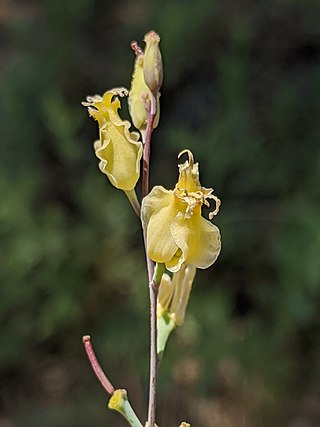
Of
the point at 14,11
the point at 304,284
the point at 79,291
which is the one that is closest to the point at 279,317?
the point at 304,284

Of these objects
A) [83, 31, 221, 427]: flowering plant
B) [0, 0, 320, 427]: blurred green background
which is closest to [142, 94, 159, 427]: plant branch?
[83, 31, 221, 427]: flowering plant

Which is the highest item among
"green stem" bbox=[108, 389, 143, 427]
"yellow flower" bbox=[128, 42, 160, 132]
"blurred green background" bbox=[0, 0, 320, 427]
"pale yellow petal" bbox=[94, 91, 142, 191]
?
"blurred green background" bbox=[0, 0, 320, 427]

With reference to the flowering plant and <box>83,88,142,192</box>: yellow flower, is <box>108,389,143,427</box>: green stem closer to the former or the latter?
the flowering plant

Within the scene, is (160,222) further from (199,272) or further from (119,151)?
(199,272)

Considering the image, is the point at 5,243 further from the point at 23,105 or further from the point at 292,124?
the point at 292,124

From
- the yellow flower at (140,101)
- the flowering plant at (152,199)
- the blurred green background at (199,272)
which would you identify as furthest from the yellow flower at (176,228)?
the blurred green background at (199,272)

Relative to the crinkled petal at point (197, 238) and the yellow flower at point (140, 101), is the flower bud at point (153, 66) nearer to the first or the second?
the yellow flower at point (140, 101)

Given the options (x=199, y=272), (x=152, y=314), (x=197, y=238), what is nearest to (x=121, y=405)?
(x=152, y=314)
